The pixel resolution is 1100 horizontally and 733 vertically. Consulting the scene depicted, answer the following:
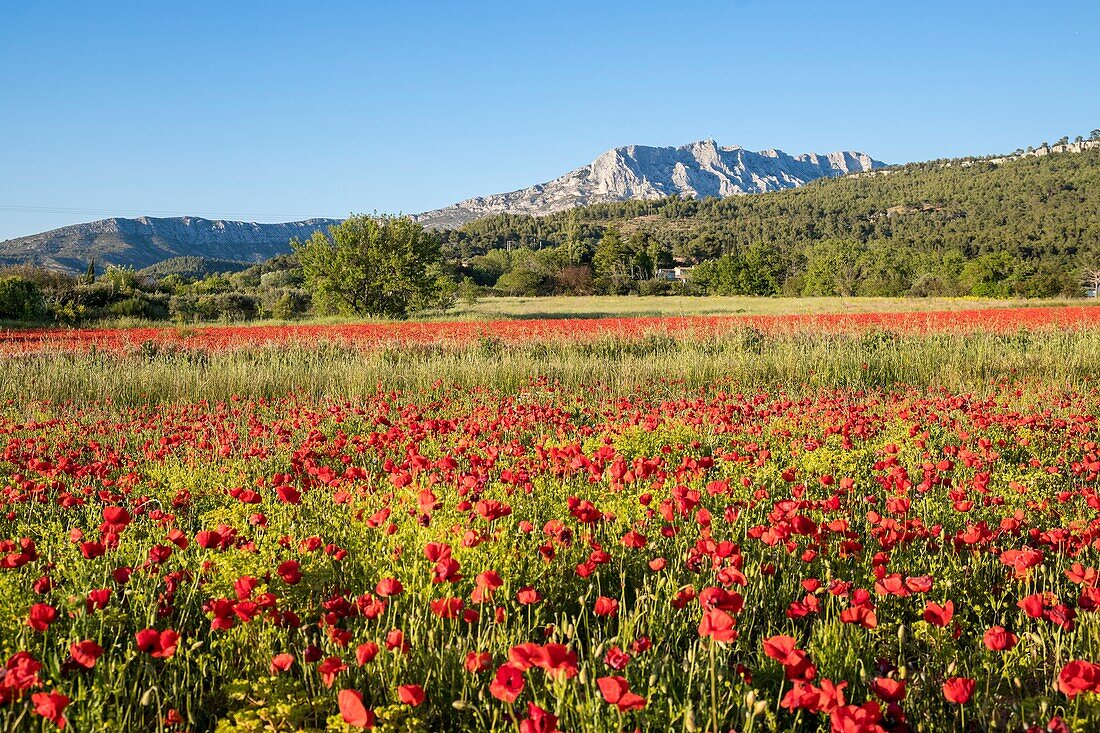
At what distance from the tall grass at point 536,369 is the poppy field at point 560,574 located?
200cm

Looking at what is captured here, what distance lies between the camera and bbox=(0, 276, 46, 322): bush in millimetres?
28562

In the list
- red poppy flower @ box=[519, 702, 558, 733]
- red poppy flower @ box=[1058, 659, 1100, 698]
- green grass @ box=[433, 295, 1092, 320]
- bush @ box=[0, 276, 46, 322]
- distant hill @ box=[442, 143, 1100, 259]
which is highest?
distant hill @ box=[442, 143, 1100, 259]

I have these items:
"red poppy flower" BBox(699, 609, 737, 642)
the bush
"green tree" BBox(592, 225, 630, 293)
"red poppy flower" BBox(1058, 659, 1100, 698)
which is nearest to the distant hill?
"green tree" BBox(592, 225, 630, 293)

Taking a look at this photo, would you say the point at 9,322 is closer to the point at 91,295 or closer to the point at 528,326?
the point at 91,295

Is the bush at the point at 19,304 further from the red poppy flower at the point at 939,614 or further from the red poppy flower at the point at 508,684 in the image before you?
the red poppy flower at the point at 939,614

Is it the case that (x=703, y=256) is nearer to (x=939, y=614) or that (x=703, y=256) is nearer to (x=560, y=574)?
(x=560, y=574)

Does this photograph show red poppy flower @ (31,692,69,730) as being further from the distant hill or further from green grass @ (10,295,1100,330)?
the distant hill

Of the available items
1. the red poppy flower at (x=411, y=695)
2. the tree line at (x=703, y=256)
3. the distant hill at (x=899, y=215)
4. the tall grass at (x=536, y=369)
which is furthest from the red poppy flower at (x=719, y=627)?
the distant hill at (x=899, y=215)

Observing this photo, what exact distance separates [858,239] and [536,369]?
113 m

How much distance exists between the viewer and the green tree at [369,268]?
29.6 m

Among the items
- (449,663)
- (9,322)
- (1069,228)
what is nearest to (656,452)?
(449,663)

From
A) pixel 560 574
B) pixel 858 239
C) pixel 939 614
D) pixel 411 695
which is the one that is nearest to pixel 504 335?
pixel 560 574

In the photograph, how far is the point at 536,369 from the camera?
965 cm

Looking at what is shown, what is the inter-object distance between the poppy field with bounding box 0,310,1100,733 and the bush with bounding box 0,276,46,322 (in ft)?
87.5
